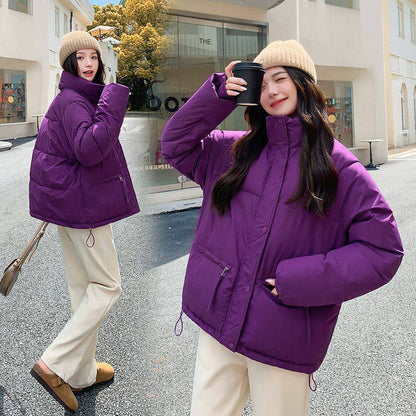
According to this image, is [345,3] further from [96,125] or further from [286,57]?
[286,57]

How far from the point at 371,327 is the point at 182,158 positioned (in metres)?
2.34

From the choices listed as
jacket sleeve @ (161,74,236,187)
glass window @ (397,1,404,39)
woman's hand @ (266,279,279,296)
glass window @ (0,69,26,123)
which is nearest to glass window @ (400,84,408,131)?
glass window @ (397,1,404,39)

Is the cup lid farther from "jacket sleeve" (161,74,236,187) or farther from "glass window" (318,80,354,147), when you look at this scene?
"glass window" (318,80,354,147)

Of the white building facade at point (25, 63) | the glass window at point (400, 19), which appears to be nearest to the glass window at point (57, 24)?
the white building facade at point (25, 63)

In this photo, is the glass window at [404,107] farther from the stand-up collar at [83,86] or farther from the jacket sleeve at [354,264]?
the jacket sleeve at [354,264]

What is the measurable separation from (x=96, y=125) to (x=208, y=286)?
3.32 ft

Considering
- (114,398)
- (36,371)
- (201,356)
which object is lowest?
(114,398)

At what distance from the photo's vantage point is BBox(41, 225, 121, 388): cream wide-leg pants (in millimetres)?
2412

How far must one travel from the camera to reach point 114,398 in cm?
246

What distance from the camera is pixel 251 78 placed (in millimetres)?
1404

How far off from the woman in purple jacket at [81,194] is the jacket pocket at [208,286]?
89 cm

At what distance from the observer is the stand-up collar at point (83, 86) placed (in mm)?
2365

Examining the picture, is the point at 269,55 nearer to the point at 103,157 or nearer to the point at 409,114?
the point at 103,157

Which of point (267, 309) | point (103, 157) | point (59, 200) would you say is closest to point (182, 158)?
point (267, 309)
